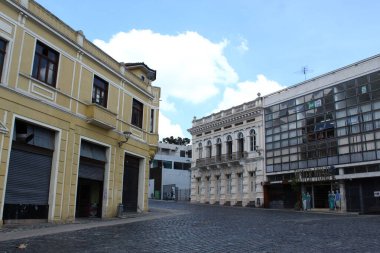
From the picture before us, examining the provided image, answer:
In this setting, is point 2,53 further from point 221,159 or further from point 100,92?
point 221,159

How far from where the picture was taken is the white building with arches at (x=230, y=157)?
42.2 meters

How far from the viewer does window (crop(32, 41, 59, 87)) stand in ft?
54.7

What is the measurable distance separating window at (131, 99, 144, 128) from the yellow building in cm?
12

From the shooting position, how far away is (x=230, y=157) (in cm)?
4550

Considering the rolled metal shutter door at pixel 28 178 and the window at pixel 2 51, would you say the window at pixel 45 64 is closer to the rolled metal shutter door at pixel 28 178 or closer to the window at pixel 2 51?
the window at pixel 2 51

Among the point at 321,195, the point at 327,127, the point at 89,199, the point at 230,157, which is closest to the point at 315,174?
the point at 321,195

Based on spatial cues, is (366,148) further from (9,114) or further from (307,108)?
(9,114)

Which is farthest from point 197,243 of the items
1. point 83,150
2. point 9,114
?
point 83,150

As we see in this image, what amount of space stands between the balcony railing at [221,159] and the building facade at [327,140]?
3842 millimetres

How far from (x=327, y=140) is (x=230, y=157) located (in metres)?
12.8

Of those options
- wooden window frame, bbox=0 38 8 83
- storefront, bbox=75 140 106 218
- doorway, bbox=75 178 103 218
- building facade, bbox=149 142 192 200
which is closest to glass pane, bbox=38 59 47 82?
wooden window frame, bbox=0 38 8 83

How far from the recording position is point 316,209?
35.4 meters

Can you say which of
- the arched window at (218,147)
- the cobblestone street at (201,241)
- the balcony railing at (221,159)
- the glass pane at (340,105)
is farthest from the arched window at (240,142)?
the cobblestone street at (201,241)

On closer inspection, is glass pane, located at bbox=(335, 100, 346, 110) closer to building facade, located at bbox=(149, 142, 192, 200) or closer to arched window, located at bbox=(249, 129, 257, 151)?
arched window, located at bbox=(249, 129, 257, 151)
